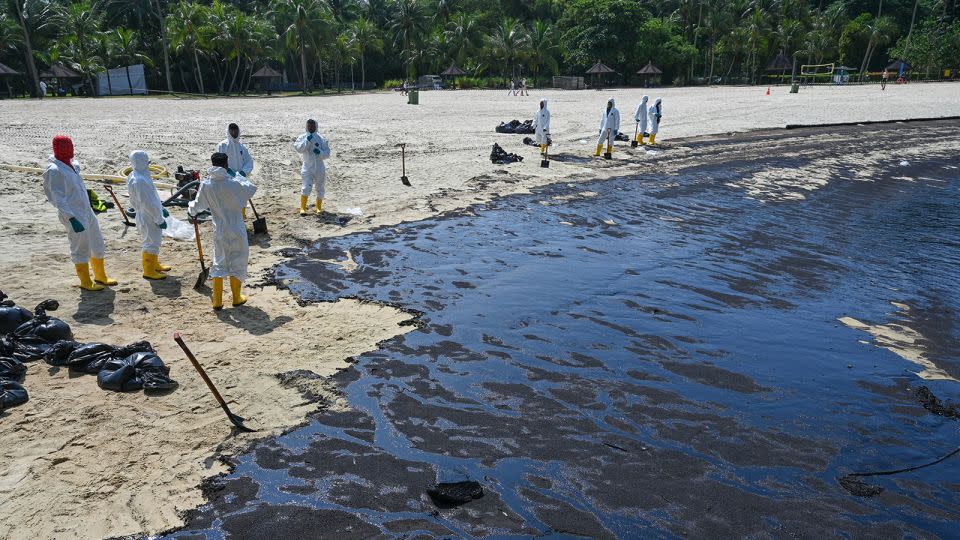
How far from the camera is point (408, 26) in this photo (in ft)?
171

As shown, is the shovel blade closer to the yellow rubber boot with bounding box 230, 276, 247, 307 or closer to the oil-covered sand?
the yellow rubber boot with bounding box 230, 276, 247, 307

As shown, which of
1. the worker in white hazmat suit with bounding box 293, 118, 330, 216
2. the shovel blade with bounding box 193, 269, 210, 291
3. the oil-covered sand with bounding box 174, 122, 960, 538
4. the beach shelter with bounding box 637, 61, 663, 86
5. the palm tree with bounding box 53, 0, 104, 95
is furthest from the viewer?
the beach shelter with bounding box 637, 61, 663, 86

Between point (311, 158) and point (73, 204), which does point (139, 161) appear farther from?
point (311, 158)

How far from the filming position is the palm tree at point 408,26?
170 ft

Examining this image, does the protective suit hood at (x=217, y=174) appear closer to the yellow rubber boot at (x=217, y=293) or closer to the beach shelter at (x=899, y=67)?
the yellow rubber boot at (x=217, y=293)

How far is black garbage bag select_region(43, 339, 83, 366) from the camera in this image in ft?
18.2

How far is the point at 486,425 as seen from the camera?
16.6ft

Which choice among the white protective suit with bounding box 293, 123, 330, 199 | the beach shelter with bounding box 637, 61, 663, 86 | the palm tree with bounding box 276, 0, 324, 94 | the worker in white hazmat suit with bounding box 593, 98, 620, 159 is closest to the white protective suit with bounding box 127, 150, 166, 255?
the white protective suit with bounding box 293, 123, 330, 199

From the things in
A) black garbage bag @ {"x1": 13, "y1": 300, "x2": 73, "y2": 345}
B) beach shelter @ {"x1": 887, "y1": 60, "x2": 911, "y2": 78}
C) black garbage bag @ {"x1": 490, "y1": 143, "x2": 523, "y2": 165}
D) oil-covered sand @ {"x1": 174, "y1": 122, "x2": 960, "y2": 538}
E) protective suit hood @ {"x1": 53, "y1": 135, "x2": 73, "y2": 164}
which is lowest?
oil-covered sand @ {"x1": 174, "y1": 122, "x2": 960, "y2": 538}

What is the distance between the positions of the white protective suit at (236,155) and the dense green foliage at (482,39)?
35.7 m

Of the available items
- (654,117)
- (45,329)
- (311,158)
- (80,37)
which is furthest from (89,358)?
(80,37)

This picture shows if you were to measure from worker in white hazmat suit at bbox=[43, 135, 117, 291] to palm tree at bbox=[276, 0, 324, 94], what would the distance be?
127 ft

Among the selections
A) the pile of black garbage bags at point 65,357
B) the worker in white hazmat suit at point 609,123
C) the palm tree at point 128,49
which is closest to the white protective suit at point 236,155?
the pile of black garbage bags at point 65,357

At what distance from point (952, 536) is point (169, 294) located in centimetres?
787
